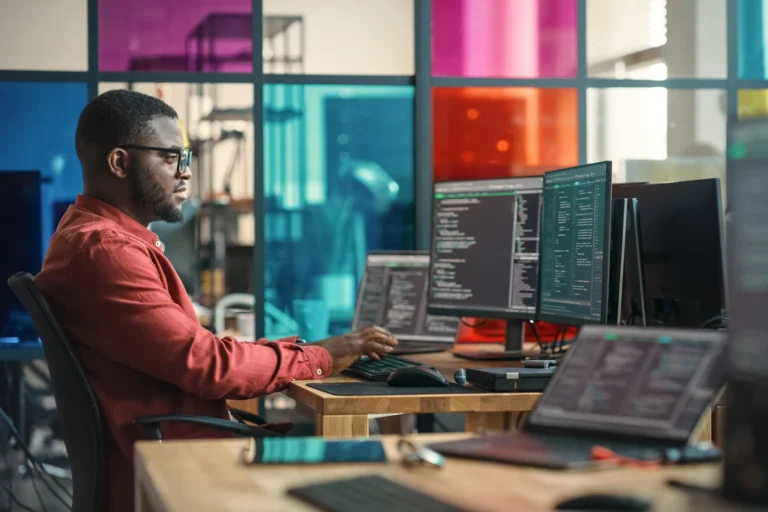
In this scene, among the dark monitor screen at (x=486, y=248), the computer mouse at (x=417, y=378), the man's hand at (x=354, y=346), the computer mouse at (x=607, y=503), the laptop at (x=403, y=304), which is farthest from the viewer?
the laptop at (x=403, y=304)

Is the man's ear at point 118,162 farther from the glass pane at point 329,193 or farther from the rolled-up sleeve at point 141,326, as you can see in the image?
the glass pane at point 329,193

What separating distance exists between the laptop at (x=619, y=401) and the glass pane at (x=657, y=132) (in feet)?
11.4

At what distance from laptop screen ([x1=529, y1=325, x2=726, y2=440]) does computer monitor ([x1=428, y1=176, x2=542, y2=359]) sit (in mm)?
1630

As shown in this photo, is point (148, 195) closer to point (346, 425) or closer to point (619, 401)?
point (346, 425)

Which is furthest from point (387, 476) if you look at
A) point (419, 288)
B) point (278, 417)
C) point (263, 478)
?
point (278, 417)

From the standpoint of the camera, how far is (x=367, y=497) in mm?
1135

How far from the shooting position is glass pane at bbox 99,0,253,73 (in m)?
4.46

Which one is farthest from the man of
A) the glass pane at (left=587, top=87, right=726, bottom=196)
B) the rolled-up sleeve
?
the glass pane at (left=587, top=87, right=726, bottom=196)

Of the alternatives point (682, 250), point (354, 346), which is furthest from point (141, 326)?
point (682, 250)

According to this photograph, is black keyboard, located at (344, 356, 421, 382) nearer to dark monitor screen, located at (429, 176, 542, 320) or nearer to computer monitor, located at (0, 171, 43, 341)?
dark monitor screen, located at (429, 176, 542, 320)

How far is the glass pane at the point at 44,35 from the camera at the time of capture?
14.5 feet

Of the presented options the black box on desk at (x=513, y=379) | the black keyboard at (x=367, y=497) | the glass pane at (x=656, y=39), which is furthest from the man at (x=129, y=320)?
the glass pane at (x=656, y=39)

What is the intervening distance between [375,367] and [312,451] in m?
1.33

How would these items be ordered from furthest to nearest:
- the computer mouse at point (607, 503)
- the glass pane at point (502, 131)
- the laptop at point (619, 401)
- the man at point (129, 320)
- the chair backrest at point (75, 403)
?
the glass pane at point (502, 131) < the man at point (129, 320) < the chair backrest at point (75, 403) < the laptop at point (619, 401) < the computer mouse at point (607, 503)
